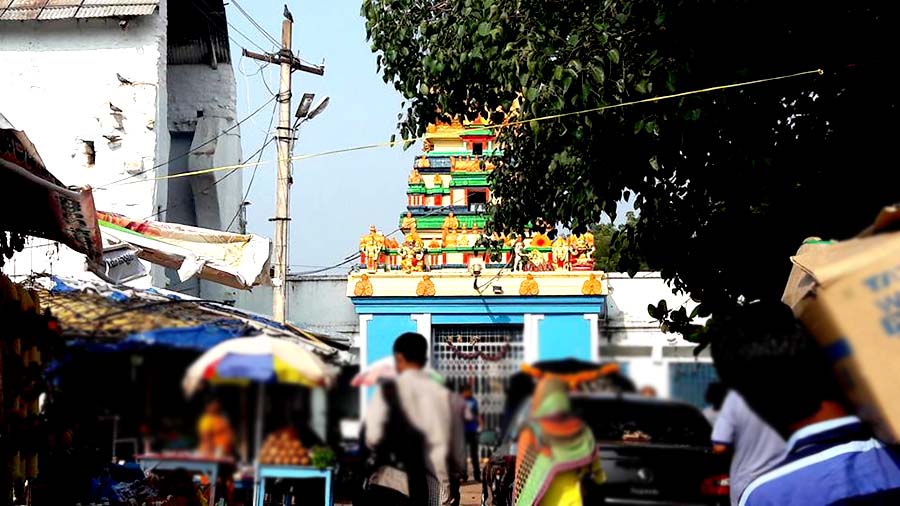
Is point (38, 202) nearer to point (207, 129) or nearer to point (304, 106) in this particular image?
point (304, 106)

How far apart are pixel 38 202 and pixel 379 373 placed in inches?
112

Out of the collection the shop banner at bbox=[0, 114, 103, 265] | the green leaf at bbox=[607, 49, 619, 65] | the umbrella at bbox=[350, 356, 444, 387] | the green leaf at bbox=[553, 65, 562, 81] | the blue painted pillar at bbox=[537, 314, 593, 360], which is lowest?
the umbrella at bbox=[350, 356, 444, 387]

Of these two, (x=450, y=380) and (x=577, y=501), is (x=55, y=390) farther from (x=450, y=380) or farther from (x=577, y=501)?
(x=577, y=501)

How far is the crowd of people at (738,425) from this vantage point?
1990 millimetres

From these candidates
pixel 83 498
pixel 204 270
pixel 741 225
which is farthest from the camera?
Result: pixel 204 270

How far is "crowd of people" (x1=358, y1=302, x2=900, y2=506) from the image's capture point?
1.99 metres

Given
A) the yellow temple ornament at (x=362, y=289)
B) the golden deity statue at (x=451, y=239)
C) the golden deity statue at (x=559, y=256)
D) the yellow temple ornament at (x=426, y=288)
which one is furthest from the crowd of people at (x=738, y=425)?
the golden deity statue at (x=451, y=239)

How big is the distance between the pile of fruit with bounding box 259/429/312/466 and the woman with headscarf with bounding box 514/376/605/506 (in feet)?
1.52

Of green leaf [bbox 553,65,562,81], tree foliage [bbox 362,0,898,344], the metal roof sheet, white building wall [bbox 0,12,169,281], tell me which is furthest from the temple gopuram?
the metal roof sheet

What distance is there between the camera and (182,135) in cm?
1405

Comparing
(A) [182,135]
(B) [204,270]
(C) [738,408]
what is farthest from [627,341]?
(A) [182,135]

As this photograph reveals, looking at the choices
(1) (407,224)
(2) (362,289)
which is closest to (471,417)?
(2) (362,289)

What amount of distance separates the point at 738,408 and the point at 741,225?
2991 millimetres

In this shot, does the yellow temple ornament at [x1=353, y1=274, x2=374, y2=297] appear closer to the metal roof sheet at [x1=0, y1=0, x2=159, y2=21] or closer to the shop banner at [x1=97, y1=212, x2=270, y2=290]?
the shop banner at [x1=97, y1=212, x2=270, y2=290]
